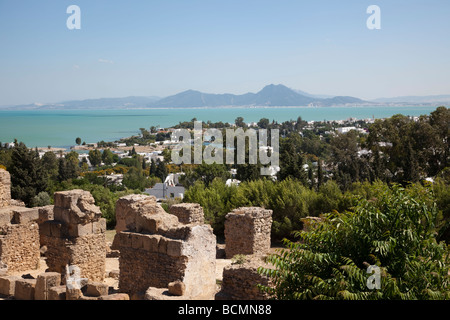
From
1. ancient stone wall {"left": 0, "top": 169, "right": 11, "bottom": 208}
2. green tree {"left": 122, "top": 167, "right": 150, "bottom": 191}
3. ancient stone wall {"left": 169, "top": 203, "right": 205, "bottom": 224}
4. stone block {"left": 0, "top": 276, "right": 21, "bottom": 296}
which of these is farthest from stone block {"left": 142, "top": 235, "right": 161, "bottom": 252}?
green tree {"left": 122, "top": 167, "right": 150, "bottom": 191}

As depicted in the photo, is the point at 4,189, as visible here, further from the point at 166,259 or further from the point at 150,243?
the point at 166,259

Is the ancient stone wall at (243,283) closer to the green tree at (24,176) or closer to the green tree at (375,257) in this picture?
the green tree at (375,257)

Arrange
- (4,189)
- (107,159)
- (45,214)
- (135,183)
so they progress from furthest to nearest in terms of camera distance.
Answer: (107,159)
(135,183)
(4,189)
(45,214)

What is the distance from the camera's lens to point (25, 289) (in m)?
11.0

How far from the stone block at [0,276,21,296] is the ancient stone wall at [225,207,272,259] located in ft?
27.2

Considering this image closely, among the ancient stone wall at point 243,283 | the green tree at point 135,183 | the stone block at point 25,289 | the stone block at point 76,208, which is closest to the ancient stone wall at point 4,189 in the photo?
the stone block at point 76,208

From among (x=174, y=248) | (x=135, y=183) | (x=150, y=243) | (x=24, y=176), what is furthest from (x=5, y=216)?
(x=135, y=183)

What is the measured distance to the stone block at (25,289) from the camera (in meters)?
10.9

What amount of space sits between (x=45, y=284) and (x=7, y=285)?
1703 mm

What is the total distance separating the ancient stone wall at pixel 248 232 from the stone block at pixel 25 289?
8.21 m

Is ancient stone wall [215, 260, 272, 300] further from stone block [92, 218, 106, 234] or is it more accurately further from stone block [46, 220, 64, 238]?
stone block [46, 220, 64, 238]

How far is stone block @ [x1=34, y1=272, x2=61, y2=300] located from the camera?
10.6 m
